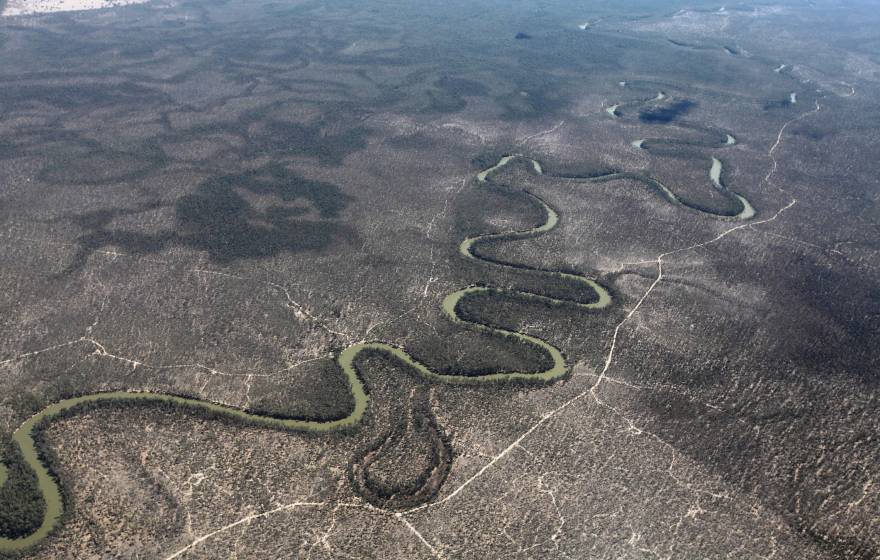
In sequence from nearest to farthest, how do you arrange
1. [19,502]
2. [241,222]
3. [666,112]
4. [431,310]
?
1. [19,502]
2. [431,310]
3. [241,222]
4. [666,112]

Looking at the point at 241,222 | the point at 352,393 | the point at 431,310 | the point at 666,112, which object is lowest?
the point at 352,393

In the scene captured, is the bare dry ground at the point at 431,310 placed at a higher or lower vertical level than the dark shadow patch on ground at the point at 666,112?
lower

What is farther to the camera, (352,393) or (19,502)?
(352,393)

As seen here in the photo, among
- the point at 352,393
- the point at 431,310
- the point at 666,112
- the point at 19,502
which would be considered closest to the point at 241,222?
the point at 431,310

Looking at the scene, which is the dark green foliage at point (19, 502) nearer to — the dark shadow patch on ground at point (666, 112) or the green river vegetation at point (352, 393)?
the green river vegetation at point (352, 393)

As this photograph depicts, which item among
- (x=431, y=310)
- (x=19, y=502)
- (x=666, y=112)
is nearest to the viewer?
(x=19, y=502)

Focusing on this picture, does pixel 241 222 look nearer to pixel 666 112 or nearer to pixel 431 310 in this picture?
pixel 431 310

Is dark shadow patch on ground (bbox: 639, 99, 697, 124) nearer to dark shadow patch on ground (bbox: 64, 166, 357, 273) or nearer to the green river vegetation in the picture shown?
the green river vegetation

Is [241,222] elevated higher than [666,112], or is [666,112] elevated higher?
[666,112]

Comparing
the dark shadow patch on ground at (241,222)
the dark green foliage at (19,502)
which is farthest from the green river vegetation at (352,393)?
the dark shadow patch on ground at (241,222)

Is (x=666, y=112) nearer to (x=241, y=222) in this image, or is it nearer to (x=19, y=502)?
(x=241, y=222)
